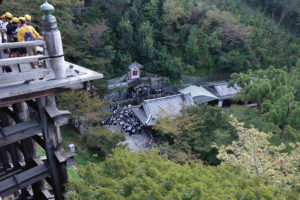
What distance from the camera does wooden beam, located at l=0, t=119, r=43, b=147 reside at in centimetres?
416

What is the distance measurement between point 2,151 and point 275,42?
38.1 m

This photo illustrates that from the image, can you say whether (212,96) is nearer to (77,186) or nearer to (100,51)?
(100,51)

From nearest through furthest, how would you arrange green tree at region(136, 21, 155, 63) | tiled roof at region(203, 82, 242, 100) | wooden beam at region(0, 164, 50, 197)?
wooden beam at region(0, 164, 50, 197) → tiled roof at region(203, 82, 242, 100) → green tree at region(136, 21, 155, 63)

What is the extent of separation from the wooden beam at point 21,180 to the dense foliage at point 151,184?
0.76m

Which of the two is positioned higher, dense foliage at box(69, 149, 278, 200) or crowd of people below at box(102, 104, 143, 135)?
dense foliage at box(69, 149, 278, 200)

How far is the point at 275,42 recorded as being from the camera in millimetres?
34656

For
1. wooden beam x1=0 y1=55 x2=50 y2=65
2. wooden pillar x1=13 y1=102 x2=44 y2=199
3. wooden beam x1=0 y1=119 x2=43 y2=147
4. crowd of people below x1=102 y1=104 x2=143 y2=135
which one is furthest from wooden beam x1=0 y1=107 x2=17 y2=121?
crowd of people below x1=102 y1=104 x2=143 y2=135

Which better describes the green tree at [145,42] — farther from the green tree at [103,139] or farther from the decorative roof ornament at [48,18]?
the decorative roof ornament at [48,18]

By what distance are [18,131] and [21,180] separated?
3.61 ft

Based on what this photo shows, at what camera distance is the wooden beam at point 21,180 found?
14.7ft

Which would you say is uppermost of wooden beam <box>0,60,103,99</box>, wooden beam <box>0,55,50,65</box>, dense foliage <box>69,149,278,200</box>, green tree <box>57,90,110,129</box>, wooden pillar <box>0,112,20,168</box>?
wooden beam <box>0,55,50,65</box>

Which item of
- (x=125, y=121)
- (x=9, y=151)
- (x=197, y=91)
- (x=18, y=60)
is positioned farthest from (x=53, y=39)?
(x=197, y=91)

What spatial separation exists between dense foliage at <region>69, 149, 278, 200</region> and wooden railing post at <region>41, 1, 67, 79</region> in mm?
2805

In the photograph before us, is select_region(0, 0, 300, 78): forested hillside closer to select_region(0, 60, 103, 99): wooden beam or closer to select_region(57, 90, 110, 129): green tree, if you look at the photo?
select_region(57, 90, 110, 129): green tree
